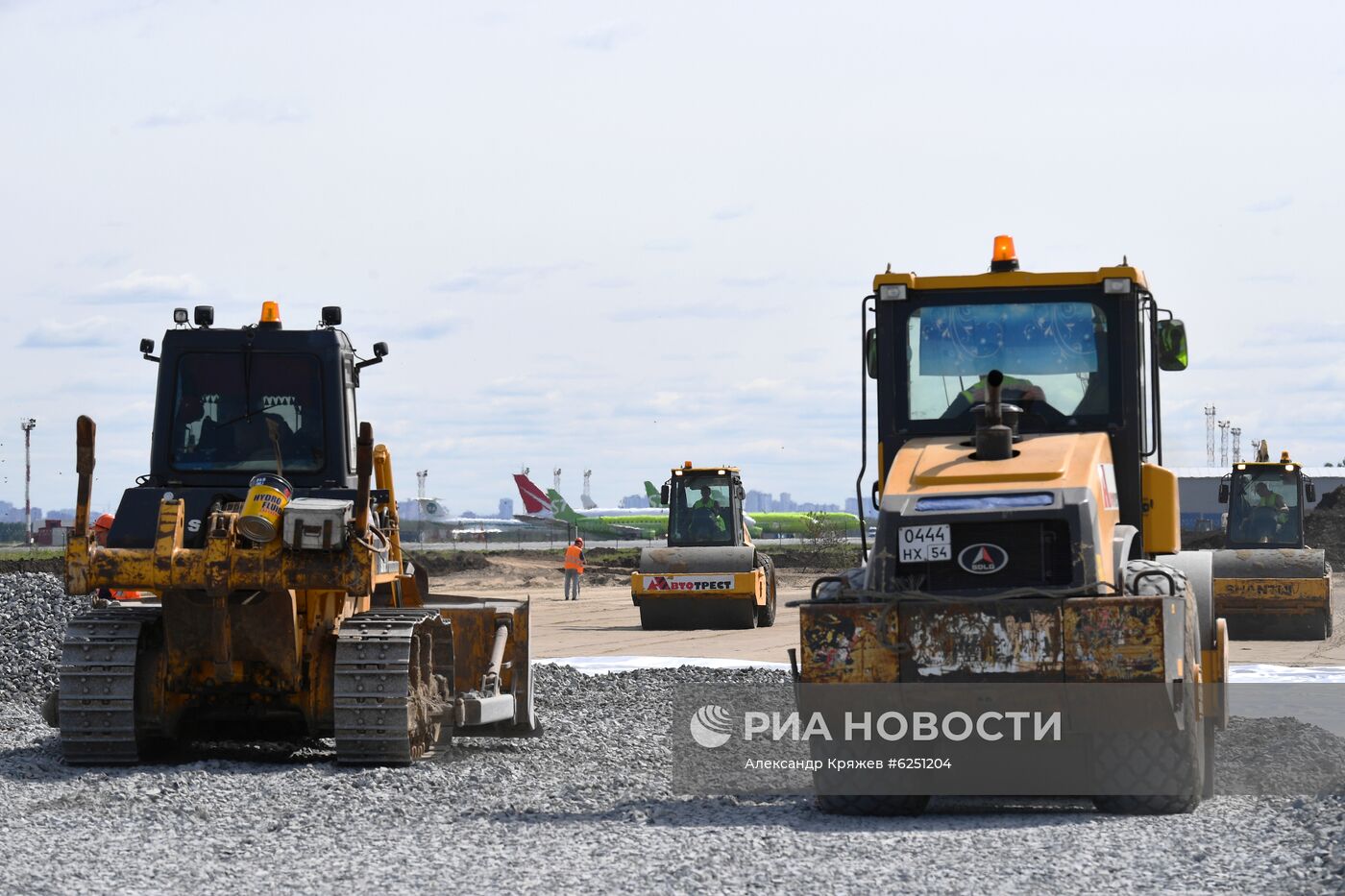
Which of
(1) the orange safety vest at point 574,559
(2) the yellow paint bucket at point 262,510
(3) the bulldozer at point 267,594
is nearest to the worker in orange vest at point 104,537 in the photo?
(3) the bulldozer at point 267,594

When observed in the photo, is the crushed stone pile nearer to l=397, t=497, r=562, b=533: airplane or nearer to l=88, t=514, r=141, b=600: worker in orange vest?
l=88, t=514, r=141, b=600: worker in orange vest

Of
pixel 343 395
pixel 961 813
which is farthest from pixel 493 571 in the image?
pixel 961 813

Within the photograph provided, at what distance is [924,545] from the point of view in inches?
343

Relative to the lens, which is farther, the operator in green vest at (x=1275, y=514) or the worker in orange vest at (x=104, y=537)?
the operator in green vest at (x=1275, y=514)

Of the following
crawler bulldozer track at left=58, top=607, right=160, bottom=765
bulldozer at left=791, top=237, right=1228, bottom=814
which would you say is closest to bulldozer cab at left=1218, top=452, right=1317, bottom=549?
bulldozer at left=791, top=237, right=1228, bottom=814

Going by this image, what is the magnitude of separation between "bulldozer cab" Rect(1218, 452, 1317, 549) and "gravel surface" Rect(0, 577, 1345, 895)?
17.3m

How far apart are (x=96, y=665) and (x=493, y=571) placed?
143 feet

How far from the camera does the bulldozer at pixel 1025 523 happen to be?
325 inches

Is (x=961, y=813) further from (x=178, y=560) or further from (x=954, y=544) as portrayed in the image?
(x=178, y=560)

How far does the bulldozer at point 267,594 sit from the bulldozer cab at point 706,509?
1590 centimetres

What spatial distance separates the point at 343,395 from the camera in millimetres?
11977

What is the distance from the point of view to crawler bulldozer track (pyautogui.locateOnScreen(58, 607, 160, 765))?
35.1 ft

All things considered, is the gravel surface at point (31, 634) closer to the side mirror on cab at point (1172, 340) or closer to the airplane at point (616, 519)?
the side mirror on cab at point (1172, 340)

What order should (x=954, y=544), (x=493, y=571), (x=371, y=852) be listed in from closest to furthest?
(x=371, y=852), (x=954, y=544), (x=493, y=571)
